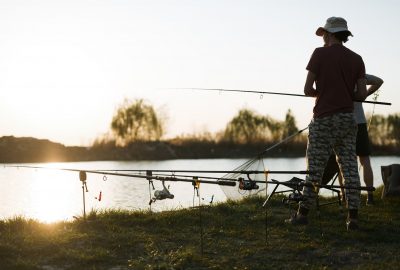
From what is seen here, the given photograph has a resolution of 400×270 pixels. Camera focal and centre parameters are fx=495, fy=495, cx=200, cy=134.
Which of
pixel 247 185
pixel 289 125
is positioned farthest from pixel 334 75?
pixel 289 125

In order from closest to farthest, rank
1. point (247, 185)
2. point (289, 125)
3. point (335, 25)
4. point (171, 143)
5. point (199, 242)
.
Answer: point (247, 185)
point (199, 242)
point (335, 25)
point (171, 143)
point (289, 125)

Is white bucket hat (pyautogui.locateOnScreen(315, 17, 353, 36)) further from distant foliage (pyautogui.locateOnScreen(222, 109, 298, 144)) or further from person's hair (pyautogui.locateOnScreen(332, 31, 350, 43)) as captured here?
distant foliage (pyautogui.locateOnScreen(222, 109, 298, 144))

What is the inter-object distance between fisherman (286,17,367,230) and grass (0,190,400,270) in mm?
558

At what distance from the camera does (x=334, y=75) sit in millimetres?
5207

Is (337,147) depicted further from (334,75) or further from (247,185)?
(247,185)

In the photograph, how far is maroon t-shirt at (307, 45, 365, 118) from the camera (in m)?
5.20

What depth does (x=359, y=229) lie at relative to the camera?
552 cm

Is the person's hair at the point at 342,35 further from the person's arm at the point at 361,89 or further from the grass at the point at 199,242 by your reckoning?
the grass at the point at 199,242

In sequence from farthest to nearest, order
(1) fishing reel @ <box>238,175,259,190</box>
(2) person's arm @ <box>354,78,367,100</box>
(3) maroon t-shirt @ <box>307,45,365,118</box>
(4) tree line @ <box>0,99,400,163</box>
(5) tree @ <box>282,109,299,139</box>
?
1. (5) tree @ <box>282,109,299,139</box>
2. (4) tree line @ <box>0,99,400,163</box>
3. (2) person's arm @ <box>354,78,367,100</box>
4. (3) maroon t-shirt @ <box>307,45,365,118</box>
5. (1) fishing reel @ <box>238,175,259,190</box>

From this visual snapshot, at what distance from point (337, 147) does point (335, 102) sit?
49 cm

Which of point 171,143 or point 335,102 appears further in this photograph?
point 171,143

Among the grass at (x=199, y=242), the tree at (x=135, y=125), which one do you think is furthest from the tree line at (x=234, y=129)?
the grass at (x=199, y=242)

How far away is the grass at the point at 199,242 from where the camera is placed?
432 centimetres

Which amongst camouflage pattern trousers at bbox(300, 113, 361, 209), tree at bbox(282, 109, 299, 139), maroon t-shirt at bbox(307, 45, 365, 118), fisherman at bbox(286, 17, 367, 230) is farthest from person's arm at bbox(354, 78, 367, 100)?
tree at bbox(282, 109, 299, 139)
